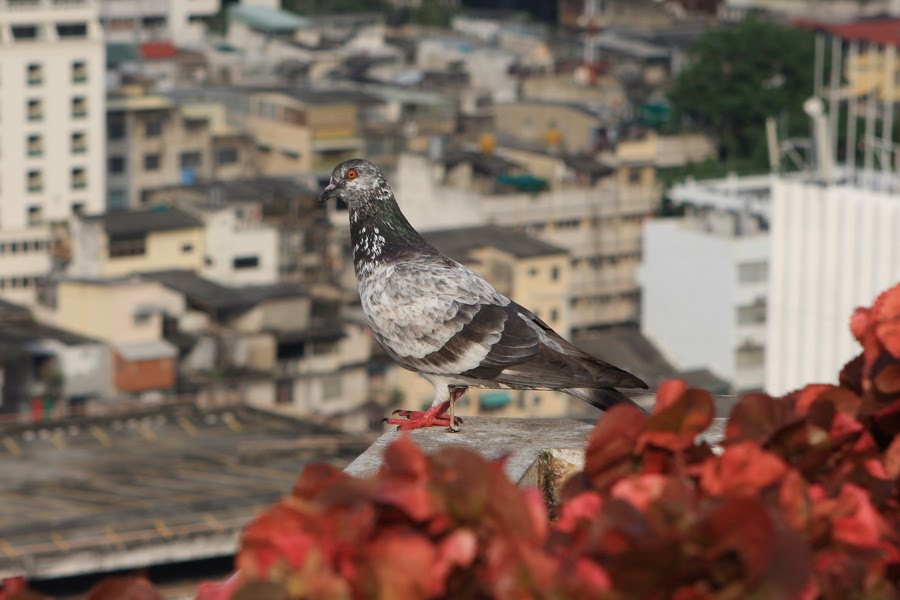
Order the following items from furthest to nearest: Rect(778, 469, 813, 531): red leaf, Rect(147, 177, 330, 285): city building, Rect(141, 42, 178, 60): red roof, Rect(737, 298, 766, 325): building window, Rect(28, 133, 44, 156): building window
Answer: Rect(141, 42, 178, 60): red roof, Rect(28, 133, 44, 156): building window, Rect(147, 177, 330, 285): city building, Rect(737, 298, 766, 325): building window, Rect(778, 469, 813, 531): red leaf

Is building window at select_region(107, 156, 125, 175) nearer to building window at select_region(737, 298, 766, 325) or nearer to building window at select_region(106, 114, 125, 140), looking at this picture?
building window at select_region(106, 114, 125, 140)

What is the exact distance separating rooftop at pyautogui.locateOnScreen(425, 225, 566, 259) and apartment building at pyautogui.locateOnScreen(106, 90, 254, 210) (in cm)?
1552

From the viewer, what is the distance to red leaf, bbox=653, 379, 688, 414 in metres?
5.20

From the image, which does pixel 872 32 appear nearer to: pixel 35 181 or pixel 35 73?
pixel 35 73

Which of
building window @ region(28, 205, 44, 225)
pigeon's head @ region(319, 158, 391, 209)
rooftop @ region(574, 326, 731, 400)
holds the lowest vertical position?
rooftop @ region(574, 326, 731, 400)

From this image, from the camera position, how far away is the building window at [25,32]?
68.5m

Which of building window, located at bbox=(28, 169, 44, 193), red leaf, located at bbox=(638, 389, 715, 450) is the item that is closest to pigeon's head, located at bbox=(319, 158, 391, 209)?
red leaf, located at bbox=(638, 389, 715, 450)

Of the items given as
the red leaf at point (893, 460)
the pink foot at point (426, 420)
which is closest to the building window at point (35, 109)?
the pink foot at point (426, 420)

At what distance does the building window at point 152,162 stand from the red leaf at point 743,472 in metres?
68.3

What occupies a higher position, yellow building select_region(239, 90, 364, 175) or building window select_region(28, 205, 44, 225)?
yellow building select_region(239, 90, 364, 175)

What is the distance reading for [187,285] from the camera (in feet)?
179

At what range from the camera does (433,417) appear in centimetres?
887

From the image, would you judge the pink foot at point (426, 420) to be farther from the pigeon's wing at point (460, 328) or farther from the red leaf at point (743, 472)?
the red leaf at point (743, 472)

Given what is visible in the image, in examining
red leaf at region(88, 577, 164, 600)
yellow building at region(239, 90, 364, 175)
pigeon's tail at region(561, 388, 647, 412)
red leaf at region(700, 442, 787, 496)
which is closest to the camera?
red leaf at region(88, 577, 164, 600)
